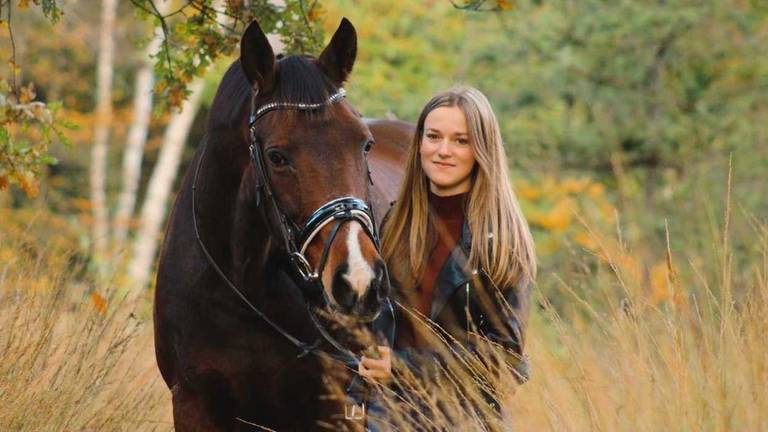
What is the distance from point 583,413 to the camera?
3.89 meters

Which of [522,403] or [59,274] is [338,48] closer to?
[522,403]

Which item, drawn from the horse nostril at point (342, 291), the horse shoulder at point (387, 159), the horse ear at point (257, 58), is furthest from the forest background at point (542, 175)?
the horse ear at point (257, 58)

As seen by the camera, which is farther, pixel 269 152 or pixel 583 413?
pixel 269 152

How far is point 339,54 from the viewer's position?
15.1 feet

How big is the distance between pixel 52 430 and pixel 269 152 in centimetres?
156

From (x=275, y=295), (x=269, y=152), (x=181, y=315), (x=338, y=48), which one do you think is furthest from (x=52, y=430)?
(x=338, y=48)

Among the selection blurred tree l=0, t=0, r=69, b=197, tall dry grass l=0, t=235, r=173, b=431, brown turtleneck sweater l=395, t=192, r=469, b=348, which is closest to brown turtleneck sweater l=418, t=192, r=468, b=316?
brown turtleneck sweater l=395, t=192, r=469, b=348

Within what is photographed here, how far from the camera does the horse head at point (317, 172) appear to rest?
3.95m

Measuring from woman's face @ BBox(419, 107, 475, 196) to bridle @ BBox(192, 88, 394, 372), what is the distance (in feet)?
0.81

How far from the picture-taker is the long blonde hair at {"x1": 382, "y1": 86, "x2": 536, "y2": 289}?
4.26 m

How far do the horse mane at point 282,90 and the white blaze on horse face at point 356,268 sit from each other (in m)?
0.52

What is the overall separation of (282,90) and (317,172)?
1.35 feet

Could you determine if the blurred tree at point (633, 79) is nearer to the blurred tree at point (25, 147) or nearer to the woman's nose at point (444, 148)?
the blurred tree at point (25, 147)

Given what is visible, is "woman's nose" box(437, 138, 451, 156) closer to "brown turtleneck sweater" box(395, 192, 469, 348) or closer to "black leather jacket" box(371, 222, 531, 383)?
"brown turtleneck sweater" box(395, 192, 469, 348)
